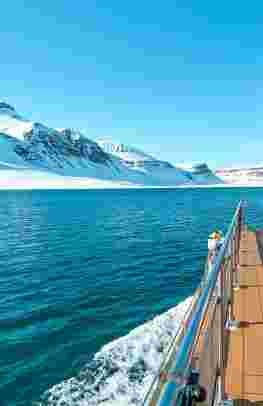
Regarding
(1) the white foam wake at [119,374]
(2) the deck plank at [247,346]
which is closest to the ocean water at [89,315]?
(1) the white foam wake at [119,374]

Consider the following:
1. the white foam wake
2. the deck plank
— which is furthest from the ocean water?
the deck plank

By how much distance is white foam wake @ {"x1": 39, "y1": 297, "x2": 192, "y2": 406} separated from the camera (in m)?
7.12

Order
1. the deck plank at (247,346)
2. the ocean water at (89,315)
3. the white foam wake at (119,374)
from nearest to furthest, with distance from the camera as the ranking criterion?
1. the deck plank at (247,346)
2. the white foam wake at (119,374)
3. the ocean water at (89,315)

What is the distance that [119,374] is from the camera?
782 centimetres

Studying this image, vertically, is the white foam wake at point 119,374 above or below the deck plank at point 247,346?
below

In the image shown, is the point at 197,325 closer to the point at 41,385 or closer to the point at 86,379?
the point at 86,379

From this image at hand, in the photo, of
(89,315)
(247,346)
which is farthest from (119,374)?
(89,315)

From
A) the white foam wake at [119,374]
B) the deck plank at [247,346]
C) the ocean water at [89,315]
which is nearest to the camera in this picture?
the deck plank at [247,346]

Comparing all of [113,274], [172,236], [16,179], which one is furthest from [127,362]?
[16,179]

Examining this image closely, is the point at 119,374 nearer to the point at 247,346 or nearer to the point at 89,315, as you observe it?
the point at 247,346

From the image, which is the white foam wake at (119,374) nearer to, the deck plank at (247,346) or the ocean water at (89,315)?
the ocean water at (89,315)

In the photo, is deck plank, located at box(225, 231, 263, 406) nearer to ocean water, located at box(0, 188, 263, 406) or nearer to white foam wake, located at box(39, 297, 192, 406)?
white foam wake, located at box(39, 297, 192, 406)

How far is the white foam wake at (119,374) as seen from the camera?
7121 millimetres

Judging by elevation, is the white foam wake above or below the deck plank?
below
